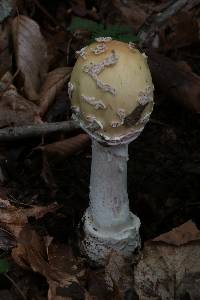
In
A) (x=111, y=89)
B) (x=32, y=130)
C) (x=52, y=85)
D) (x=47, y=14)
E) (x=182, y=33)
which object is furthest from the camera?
(x=47, y=14)

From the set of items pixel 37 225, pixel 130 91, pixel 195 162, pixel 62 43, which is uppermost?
pixel 62 43

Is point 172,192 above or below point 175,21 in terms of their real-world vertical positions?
below

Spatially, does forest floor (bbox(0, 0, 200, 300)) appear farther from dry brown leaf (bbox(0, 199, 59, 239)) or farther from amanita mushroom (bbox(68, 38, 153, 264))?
amanita mushroom (bbox(68, 38, 153, 264))

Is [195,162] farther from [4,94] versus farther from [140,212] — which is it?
[4,94]

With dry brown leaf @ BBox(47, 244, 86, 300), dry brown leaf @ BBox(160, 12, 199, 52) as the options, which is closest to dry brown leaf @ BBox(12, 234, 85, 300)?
dry brown leaf @ BBox(47, 244, 86, 300)

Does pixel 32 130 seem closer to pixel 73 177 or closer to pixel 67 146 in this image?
pixel 67 146

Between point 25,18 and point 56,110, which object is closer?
point 56,110

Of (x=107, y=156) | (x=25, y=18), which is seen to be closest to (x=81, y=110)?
(x=107, y=156)

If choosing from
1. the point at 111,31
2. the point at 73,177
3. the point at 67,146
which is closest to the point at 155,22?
the point at 111,31

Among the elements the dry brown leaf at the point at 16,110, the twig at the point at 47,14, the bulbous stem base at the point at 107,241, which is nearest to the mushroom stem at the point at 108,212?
the bulbous stem base at the point at 107,241
